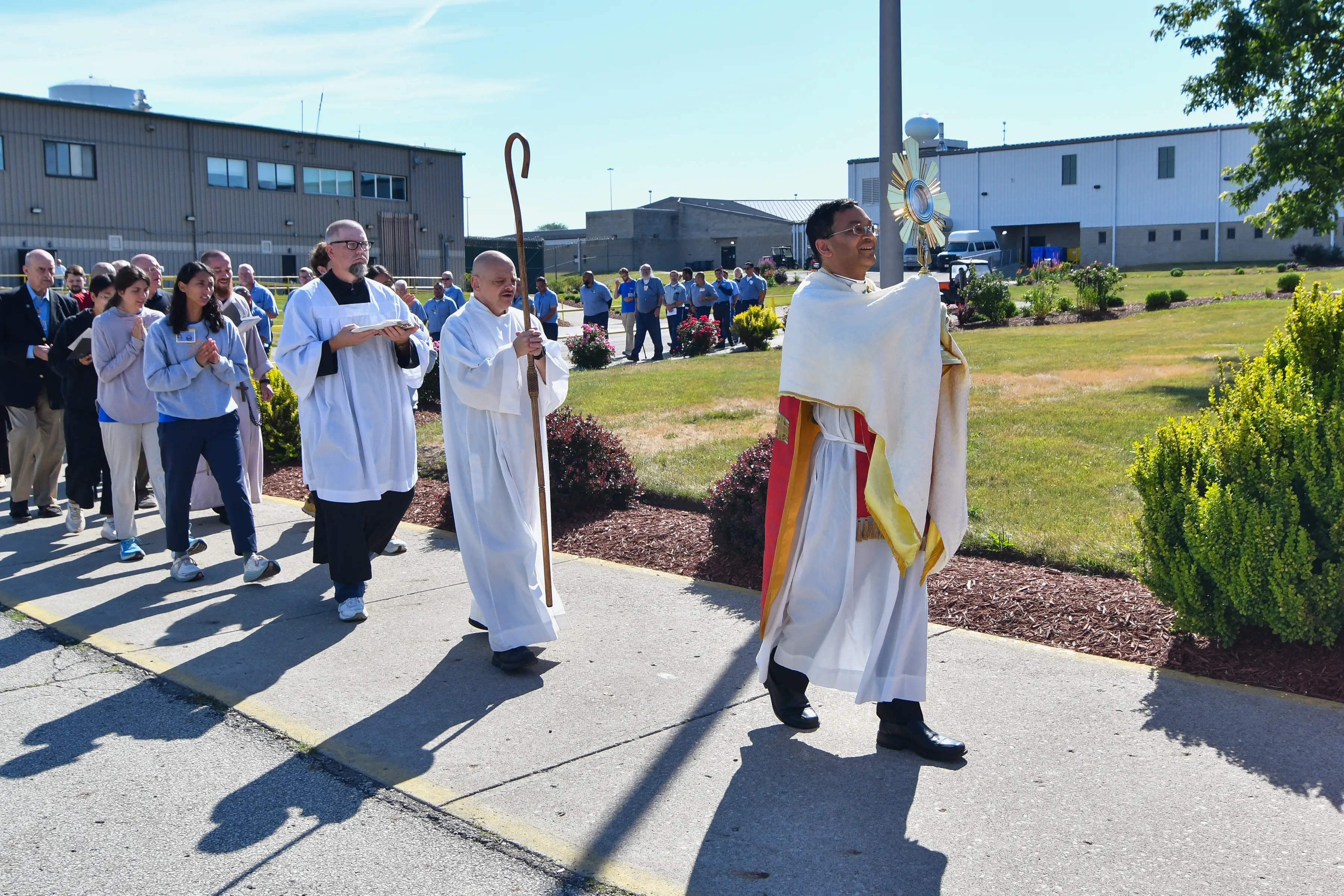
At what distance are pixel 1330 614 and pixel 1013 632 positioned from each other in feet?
4.65

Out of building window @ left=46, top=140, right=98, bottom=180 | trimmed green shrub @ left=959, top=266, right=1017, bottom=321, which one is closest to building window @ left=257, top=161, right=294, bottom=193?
building window @ left=46, top=140, right=98, bottom=180

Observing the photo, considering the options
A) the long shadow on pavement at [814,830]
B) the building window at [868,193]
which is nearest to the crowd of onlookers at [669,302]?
the long shadow on pavement at [814,830]

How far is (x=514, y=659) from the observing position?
5551mm

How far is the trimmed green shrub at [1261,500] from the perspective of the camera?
194 inches

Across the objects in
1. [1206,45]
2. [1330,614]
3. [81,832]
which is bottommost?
[81,832]

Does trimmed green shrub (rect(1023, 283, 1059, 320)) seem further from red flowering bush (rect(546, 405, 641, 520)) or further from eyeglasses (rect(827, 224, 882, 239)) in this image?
eyeglasses (rect(827, 224, 882, 239))

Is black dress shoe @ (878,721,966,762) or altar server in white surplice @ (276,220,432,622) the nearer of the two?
black dress shoe @ (878,721,966,762)

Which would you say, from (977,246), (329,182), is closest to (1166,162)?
(977,246)

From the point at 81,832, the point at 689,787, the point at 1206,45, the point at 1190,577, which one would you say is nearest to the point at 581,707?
the point at 689,787

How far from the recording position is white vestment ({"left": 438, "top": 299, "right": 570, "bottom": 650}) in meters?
5.67

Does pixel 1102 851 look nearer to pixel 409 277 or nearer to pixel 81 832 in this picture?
pixel 81 832

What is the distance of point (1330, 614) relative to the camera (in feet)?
16.1

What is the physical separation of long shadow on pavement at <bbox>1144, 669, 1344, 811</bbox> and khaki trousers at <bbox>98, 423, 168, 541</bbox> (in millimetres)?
6466

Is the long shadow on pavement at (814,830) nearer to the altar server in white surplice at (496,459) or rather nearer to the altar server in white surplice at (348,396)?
the altar server in white surplice at (496,459)
